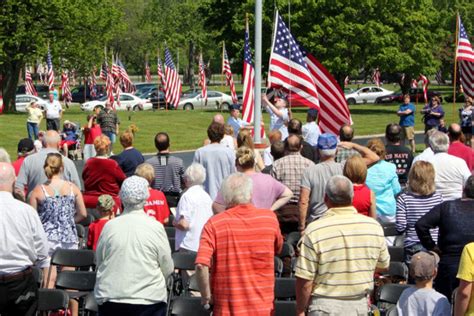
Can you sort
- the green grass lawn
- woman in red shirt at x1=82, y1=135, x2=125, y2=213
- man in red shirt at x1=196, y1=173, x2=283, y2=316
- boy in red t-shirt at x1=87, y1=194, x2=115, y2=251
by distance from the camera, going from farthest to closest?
the green grass lawn
woman in red shirt at x1=82, y1=135, x2=125, y2=213
boy in red t-shirt at x1=87, y1=194, x2=115, y2=251
man in red shirt at x1=196, y1=173, x2=283, y2=316

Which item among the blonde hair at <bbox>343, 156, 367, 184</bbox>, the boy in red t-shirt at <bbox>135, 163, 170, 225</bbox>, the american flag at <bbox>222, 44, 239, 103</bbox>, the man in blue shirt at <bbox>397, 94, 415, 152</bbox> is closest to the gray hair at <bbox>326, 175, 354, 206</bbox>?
the blonde hair at <bbox>343, 156, 367, 184</bbox>

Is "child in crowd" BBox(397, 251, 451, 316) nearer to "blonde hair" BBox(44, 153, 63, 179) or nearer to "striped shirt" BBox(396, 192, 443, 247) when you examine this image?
"striped shirt" BBox(396, 192, 443, 247)

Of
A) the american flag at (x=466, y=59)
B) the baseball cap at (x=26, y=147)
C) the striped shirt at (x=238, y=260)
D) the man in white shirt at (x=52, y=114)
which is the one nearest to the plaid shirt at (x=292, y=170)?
the baseball cap at (x=26, y=147)

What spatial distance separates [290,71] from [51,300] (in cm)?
894

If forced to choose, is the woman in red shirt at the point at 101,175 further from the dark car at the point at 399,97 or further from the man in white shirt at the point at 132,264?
the dark car at the point at 399,97

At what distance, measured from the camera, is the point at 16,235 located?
756cm

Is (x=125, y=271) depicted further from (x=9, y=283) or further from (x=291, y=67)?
(x=291, y=67)

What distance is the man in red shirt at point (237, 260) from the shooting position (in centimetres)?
710

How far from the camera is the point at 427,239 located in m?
8.08

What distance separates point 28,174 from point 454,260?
568 cm

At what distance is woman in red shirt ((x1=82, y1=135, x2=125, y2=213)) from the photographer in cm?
1236

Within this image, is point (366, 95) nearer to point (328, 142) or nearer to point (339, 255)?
point (328, 142)

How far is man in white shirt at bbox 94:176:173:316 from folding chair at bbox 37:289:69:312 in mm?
1164

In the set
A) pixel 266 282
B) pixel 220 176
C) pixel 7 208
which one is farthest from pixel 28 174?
pixel 266 282
